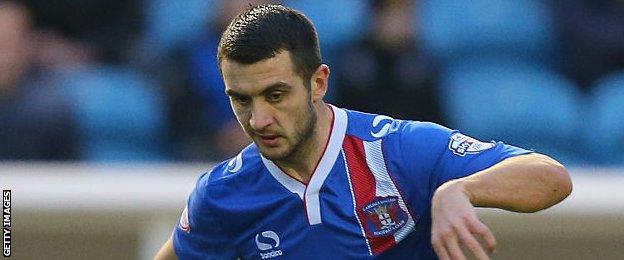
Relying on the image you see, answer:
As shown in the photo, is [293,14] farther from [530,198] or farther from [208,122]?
[208,122]

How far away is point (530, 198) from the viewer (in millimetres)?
3516

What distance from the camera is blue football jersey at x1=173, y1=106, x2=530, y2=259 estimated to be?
12.8ft

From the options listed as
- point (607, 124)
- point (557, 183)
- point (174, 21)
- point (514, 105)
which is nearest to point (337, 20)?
point (174, 21)

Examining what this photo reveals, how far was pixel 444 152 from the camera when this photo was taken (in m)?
3.85

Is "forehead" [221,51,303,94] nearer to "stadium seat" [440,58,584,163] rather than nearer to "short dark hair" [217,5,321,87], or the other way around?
"short dark hair" [217,5,321,87]

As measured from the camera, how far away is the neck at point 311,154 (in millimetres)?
4066

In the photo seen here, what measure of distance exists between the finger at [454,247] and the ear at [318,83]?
37.8 inches

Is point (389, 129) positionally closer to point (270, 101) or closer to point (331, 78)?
point (270, 101)

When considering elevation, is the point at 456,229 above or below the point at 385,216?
above

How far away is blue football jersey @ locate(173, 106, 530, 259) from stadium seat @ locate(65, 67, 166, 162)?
10.9ft

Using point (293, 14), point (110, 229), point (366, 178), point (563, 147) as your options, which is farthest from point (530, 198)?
point (563, 147)

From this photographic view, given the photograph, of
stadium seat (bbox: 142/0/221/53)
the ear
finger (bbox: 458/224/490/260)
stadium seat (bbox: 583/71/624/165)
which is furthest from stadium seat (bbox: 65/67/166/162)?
finger (bbox: 458/224/490/260)

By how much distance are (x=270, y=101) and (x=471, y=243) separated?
975mm

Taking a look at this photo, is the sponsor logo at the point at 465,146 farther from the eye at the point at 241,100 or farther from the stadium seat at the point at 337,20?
the stadium seat at the point at 337,20
